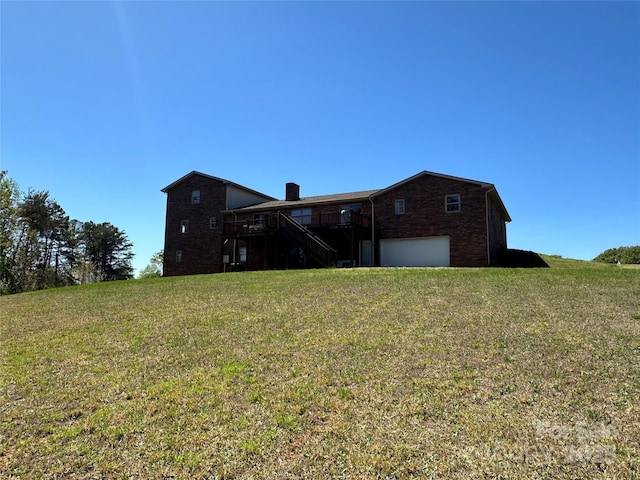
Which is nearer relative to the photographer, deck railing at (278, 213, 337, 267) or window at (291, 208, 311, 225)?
deck railing at (278, 213, 337, 267)

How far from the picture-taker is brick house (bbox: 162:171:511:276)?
2314cm

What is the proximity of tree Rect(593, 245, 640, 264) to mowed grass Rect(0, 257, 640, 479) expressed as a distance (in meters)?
43.1

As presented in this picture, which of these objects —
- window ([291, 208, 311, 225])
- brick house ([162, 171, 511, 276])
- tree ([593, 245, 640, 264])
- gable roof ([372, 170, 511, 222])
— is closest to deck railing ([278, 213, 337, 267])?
brick house ([162, 171, 511, 276])

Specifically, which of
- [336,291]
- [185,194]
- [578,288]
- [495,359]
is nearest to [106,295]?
[336,291]

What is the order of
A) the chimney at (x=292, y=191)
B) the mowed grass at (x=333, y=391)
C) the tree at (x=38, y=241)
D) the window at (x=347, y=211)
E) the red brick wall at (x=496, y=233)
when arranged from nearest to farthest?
1. the mowed grass at (x=333, y=391)
2. the red brick wall at (x=496, y=233)
3. the window at (x=347, y=211)
4. the chimney at (x=292, y=191)
5. the tree at (x=38, y=241)

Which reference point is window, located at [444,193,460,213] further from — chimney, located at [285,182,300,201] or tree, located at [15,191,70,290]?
tree, located at [15,191,70,290]

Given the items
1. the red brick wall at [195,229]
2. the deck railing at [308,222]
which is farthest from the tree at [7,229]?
the deck railing at [308,222]

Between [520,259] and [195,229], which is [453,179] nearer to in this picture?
[520,259]

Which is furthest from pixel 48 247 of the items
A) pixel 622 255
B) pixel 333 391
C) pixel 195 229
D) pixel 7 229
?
pixel 622 255

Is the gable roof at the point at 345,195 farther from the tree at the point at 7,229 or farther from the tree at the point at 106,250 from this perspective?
the tree at the point at 106,250

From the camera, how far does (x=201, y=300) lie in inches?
489

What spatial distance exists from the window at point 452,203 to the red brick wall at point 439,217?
0.16 m

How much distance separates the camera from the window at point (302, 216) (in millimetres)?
26145

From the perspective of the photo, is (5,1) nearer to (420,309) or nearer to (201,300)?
(201,300)
